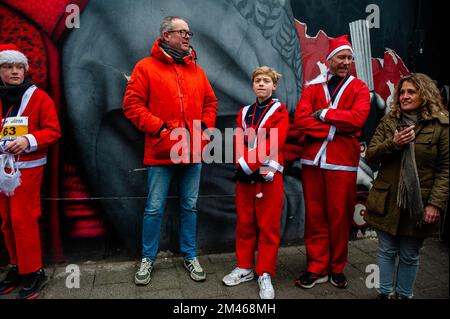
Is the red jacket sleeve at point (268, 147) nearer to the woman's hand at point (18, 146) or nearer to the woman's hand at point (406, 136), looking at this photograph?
the woman's hand at point (406, 136)

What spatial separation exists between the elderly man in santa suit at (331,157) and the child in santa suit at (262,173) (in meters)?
0.32

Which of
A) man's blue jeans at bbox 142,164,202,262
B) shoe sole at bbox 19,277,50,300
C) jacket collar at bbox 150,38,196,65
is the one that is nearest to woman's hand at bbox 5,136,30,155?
man's blue jeans at bbox 142,164,202,262

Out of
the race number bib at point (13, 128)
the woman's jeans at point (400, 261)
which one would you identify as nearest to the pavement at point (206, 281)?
the woman's jeans at point (400, 261)

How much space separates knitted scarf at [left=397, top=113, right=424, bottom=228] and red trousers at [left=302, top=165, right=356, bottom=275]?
2.01ft

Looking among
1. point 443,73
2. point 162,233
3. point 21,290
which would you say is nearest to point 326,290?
point 162,233

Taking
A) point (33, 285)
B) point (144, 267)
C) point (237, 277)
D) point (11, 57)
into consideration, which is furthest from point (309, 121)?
point (33, 285)

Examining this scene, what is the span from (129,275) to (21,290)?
887 mm

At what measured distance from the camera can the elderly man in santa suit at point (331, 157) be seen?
3.12m

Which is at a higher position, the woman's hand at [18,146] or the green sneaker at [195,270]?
the woman's hand at [18,146]

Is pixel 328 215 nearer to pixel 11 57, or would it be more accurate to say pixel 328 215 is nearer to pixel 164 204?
pixel 164 204

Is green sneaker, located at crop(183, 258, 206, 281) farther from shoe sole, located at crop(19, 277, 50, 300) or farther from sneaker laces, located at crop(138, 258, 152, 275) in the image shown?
shoe sole, located at crop(19, 277, 50, 300)

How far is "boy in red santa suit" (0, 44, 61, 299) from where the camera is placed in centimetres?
293

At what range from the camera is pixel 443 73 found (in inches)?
190
